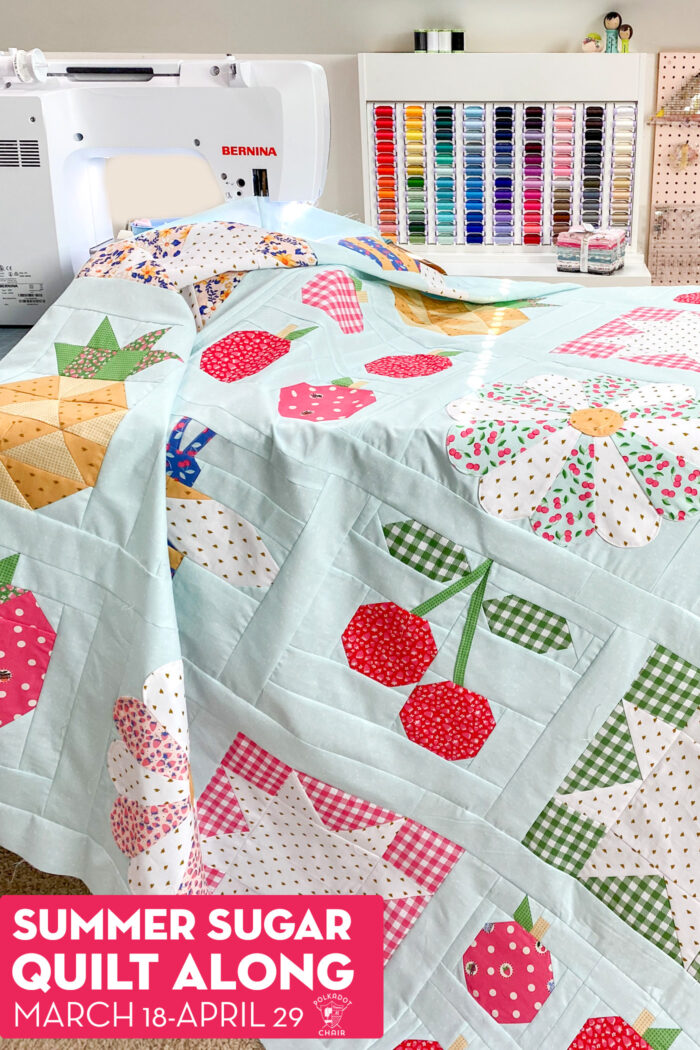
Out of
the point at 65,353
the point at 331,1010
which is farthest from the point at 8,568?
the point at 331,1010

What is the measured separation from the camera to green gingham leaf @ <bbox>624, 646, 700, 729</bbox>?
929mm

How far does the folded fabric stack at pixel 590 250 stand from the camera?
2502mm

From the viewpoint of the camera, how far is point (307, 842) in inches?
44.2

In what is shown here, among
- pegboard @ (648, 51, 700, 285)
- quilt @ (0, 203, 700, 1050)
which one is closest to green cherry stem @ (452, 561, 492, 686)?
quilt @ (0, 203, 700, 1050)

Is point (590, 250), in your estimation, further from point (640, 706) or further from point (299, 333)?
point (640, 706)

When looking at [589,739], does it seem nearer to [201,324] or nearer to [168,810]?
[168,810]

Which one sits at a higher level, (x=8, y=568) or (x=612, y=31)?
(x=612, y=31)

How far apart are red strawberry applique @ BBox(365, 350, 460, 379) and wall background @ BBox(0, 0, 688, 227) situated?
6.00 feet

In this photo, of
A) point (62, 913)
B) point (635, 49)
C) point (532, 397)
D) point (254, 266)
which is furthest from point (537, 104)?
point (62, 913)

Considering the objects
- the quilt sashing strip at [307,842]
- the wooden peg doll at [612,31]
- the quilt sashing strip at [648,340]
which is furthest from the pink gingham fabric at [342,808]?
the wooden peg doll at [612,31]

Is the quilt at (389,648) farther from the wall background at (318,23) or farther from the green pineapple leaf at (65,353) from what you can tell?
the wall background at (318,23)

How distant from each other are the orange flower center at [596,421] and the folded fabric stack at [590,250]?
166 centimetres

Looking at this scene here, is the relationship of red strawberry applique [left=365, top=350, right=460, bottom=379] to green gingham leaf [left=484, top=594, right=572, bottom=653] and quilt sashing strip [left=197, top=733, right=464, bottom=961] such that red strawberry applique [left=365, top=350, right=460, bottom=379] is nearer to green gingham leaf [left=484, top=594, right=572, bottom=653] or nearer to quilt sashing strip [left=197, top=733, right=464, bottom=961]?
green gingham leaf [left=484, top=594, right=572, bottom=653]

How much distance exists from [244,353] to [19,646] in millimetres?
421
